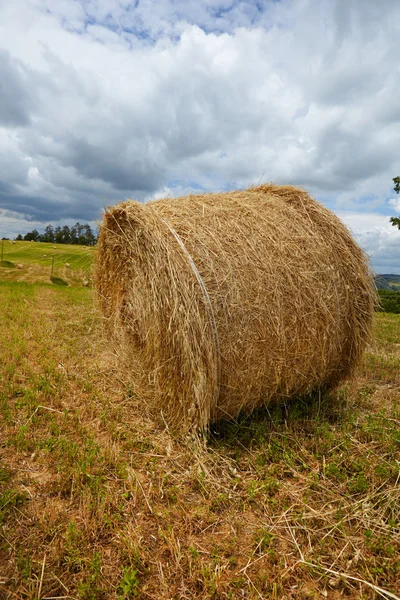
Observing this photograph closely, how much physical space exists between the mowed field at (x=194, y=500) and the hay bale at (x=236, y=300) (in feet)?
1.47

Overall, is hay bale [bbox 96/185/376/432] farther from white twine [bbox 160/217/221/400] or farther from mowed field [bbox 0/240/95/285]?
mowed field [bbox 0/240/95/285]

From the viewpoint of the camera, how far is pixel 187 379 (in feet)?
12.7

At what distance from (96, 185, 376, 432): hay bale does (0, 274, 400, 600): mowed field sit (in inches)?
17.7

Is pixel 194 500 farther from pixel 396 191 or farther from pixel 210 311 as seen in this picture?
pixel 396 191

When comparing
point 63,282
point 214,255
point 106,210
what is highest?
point 106,210

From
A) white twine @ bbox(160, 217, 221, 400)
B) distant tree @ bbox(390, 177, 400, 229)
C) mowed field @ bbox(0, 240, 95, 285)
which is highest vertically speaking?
distant tree @ bbox(390, 177, 400, 229)

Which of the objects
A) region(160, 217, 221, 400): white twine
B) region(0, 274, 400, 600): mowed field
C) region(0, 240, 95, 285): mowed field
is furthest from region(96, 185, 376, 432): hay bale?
region(0, 240, 95, 285): mowed field

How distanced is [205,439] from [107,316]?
Answer: 288 cm

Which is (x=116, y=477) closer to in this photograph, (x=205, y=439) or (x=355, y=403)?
(x=205, y=439)

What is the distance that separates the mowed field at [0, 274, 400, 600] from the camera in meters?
2.39

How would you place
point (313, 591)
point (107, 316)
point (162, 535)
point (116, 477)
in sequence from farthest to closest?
point (107, 316) → point (116, 477) → point (162, 535) → point (313, 591)

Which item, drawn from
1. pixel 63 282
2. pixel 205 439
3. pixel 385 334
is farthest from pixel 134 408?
pixel 63 282

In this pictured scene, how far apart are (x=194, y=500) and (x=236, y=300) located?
1.84 meters

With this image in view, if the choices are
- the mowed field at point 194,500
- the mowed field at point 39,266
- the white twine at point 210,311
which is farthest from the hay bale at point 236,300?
the mowed field at point 39,266
